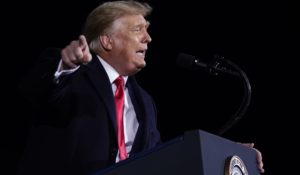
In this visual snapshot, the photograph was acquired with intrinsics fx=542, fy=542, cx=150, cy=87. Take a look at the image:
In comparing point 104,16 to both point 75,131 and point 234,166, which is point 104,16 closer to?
point 75,131

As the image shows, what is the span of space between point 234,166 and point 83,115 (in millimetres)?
675

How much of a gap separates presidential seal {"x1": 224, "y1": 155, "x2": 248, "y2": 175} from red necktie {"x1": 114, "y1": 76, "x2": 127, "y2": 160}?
55 centimetres

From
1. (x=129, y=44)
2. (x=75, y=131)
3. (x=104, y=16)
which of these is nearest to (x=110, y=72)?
(x=129, y=44)

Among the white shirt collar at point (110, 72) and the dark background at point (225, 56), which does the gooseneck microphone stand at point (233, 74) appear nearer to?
the white shirt collar at point (110, 72)

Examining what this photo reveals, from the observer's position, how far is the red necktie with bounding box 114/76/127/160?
1.88 m

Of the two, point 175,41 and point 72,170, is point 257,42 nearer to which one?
point 175,41

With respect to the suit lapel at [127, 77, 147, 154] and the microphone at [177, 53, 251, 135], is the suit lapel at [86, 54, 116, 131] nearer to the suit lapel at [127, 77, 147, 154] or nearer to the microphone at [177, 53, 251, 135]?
the suit lapel at [127, 77, 147, 154]

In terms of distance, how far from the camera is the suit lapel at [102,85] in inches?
74.4

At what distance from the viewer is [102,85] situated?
1.94m

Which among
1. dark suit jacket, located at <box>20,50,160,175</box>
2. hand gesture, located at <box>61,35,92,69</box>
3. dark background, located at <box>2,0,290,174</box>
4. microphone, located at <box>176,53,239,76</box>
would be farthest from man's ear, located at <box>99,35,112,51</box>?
hand gesture, located at <box>61,35,92,69</box>

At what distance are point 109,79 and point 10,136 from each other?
3.14 ft

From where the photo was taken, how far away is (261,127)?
340 centimetres

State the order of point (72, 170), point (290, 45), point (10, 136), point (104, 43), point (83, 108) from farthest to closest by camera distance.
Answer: point (290, 45), point (10, 136), point (104, 43), point (83, 108), point (72, 170)

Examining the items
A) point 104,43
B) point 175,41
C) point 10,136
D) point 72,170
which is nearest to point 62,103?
Answer: point 72,170
